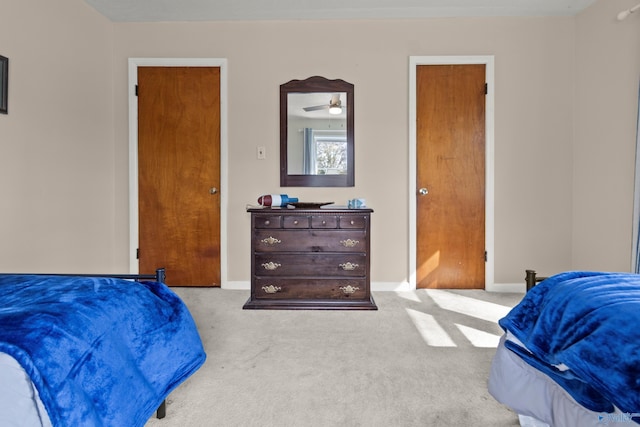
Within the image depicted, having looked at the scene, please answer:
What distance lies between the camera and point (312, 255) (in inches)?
117

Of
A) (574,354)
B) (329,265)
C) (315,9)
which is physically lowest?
(329,265)

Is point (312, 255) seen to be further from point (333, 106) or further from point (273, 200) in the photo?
point (333, 106)

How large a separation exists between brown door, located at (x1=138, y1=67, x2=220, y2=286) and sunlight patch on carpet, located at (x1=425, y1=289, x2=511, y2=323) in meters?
2.14

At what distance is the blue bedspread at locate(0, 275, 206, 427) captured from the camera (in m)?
0.86

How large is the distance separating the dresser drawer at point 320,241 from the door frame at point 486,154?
826 mm

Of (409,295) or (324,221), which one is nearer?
(324,221)

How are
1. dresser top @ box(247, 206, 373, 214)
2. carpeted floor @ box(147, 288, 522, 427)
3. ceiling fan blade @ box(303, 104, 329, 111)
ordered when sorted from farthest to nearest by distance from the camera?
ceiling fan blade @ box(303, 104, 329, 111)
dresser top @ box(247, 206, 373, 214)
carpeted floor @ box(147, 288, 522, 427)

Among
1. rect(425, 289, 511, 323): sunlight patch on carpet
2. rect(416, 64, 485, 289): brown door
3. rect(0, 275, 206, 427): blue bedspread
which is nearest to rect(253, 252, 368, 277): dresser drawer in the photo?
rect(425, 289, 511, 323): sunlight patch on carpet

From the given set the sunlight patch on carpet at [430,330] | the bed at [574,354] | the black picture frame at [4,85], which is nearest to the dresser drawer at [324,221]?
the sunlight patch on carpet at [430,330]

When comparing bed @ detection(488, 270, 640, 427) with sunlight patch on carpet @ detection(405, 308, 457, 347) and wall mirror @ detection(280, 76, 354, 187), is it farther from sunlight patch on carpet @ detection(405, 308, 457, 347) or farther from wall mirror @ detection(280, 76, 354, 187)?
wall mirror @ detection(280, 76, 354, 187)

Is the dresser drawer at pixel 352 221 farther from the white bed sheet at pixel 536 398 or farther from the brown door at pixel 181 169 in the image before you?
the white bed sheet at pixel 536 398

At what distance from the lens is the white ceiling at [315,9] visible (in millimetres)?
3227

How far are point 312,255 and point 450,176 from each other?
163cm

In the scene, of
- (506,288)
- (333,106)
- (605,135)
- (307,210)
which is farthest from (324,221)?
(605,135)
